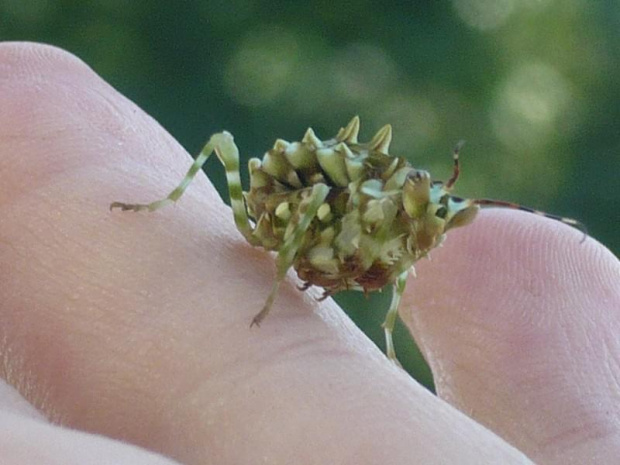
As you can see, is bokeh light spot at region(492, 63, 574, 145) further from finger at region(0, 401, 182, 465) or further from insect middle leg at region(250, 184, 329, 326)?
A: finger at region(0, 401, 182, 465)

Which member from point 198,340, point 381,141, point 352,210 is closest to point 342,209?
point 352,210

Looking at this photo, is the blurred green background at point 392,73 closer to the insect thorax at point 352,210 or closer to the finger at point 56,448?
the insect thorax at point 352,210

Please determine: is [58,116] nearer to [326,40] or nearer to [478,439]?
[478,439]

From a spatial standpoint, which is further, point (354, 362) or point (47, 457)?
point (354, 362)

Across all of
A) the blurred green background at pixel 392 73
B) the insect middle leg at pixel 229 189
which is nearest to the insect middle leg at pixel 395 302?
the insect middle leg at pixel 229 189

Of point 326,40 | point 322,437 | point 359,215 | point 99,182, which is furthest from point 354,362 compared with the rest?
point 326,40

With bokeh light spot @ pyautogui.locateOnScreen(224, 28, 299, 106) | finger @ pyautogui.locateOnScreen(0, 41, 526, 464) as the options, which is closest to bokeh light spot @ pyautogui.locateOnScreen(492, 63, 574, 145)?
bokeh light spot @ pyautogui.locateOnScreen(224, 28, 299, 106)
